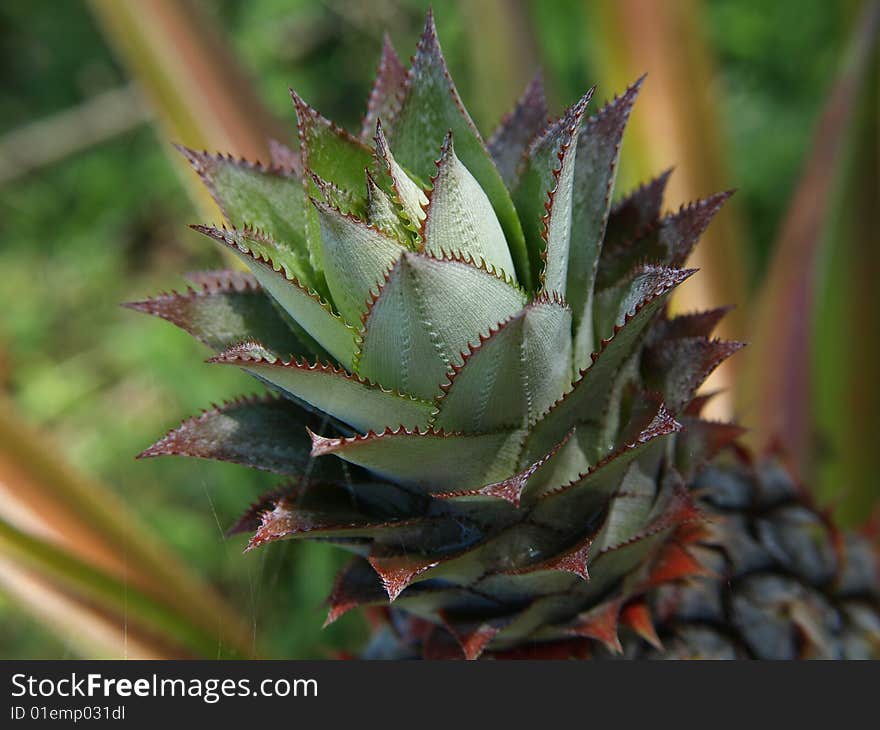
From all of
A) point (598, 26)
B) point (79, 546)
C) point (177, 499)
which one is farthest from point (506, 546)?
point (177, 499)

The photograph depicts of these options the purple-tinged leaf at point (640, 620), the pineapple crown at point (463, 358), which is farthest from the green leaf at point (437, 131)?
the purple-tinged leaf at point (640, 620)

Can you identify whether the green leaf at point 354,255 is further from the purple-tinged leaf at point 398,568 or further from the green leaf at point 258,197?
the purple-tinged leaf at point 398,568

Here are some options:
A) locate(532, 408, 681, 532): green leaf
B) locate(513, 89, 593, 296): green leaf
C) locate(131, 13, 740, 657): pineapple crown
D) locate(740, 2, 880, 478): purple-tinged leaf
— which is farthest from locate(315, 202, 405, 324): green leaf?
locate(740, 2, 880, 478): purple-tinged leaf

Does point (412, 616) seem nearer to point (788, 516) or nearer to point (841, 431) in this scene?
point (788, 516)

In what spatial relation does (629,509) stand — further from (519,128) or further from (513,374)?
(519,128)

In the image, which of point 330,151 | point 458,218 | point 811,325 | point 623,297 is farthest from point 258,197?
point 811,325

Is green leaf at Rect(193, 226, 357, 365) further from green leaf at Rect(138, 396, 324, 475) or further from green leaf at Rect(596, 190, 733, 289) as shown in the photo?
green leaf at Rect(596, 190, 733, 289)
